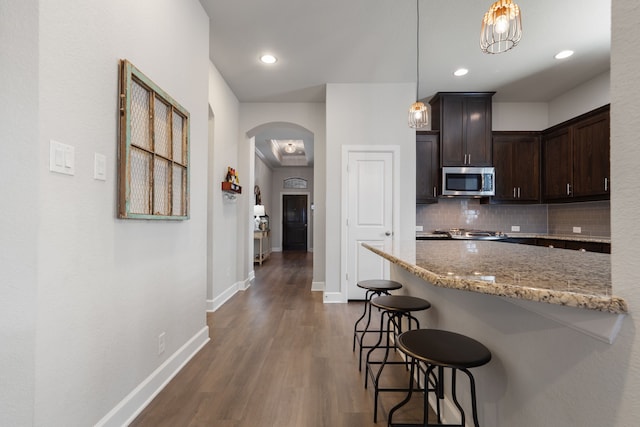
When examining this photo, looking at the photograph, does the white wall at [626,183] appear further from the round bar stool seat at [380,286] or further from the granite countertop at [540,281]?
the round bar stool seat at [380,286]

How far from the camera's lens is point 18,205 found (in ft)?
3.64

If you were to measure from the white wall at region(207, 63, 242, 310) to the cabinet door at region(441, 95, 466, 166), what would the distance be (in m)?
3.04

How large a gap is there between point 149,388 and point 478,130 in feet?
16.0

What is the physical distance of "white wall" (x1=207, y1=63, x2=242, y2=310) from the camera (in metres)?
3.66

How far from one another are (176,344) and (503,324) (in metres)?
2.11

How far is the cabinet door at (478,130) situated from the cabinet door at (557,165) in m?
0.82

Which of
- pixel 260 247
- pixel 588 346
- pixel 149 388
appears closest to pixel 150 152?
pixel 149 388

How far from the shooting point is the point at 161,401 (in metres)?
1.85

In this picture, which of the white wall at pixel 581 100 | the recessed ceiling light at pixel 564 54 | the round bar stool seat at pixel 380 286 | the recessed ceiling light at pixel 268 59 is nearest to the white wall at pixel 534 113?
the white wall at pixel 581 100

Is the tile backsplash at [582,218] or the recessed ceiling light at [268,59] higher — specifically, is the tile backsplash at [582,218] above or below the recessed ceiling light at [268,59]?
below

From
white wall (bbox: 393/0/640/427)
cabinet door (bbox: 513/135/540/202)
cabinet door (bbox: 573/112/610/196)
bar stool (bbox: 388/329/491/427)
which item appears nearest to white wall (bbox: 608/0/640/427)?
white wall (bbox: 393/0/640/427)

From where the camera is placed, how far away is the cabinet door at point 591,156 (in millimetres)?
3514

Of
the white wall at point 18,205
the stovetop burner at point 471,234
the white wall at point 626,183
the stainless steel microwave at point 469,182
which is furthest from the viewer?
the stainless steel microwave at point 469,182

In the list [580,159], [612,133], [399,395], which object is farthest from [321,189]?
[612,133]
